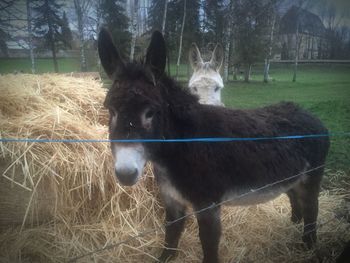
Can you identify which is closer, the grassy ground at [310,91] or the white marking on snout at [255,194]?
the white marking on snout at [255,194]

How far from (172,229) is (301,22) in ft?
5.80

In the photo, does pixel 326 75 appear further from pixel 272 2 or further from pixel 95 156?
pixel 95 156

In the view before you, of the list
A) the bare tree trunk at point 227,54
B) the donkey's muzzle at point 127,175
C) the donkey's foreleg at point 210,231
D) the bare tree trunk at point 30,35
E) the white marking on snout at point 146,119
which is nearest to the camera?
the donkey's muzzle at point 127,175

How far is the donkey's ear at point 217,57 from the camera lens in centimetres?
218

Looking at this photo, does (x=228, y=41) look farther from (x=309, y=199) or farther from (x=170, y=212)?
(x=309, y=199)

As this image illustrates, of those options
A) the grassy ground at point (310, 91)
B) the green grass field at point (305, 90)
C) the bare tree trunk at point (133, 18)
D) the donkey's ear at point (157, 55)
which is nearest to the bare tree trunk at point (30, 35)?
the green grass field at point (305, 90)

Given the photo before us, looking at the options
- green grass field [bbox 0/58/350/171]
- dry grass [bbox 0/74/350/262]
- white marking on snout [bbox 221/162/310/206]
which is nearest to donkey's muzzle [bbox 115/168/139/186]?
white marking on snout [bbox 221/162/310/206]

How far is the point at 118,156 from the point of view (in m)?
1.35

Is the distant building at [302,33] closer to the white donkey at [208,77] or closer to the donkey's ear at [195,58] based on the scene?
the white donkey at [208,77]

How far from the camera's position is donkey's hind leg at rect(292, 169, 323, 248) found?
7.48 feet

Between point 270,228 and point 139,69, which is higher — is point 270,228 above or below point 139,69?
below

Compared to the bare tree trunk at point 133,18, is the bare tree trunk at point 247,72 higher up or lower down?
lower down

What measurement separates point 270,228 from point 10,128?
2253 mm

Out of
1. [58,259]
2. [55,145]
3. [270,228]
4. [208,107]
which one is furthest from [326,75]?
[58,259]
